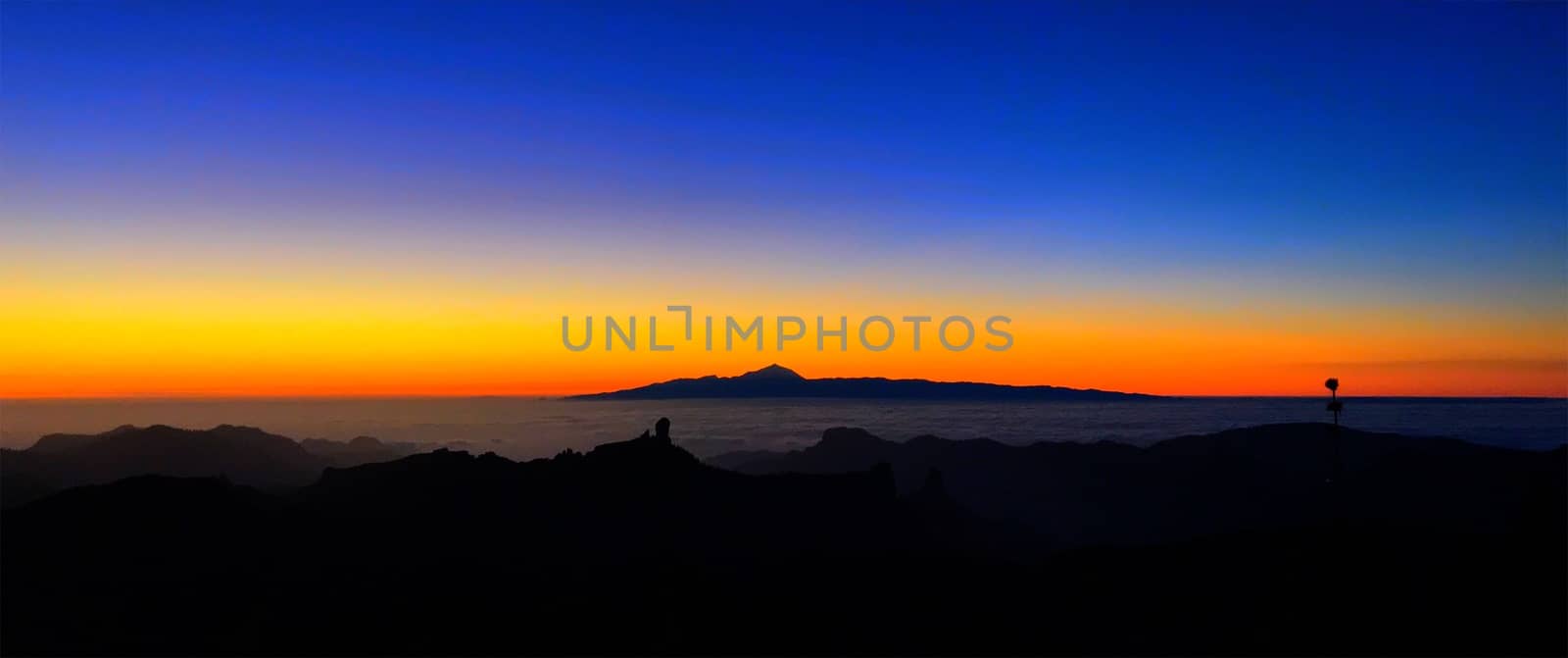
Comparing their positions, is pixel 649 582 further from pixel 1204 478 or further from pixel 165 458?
pixel 1204 478

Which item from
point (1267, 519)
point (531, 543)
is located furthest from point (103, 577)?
point (1267, 519)

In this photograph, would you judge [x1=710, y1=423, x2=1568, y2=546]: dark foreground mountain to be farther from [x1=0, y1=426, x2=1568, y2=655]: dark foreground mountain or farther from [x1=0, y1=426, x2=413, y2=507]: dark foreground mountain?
[x1=0, y1=426, x2=413, y2=507]: dark foreground mountain

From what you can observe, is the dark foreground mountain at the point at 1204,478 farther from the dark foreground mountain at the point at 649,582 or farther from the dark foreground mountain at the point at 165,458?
the dark foreground mountain at the point at 165,458

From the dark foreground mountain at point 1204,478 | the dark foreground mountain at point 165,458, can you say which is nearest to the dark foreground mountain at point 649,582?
the dark foreground mountain at point 1204,478

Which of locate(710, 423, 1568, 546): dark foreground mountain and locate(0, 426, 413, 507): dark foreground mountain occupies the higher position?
locate(0, 426, 413, 507): dark foreground mountain

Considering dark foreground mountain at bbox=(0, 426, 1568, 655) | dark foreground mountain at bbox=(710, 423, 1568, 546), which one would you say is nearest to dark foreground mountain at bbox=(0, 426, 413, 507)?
dark foreground mountain at bbox=(0, 426, 1568, 655)

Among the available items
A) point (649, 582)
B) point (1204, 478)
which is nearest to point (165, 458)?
point (649, 582)

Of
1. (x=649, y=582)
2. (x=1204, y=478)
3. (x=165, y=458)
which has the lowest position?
(x=1204, y=478)

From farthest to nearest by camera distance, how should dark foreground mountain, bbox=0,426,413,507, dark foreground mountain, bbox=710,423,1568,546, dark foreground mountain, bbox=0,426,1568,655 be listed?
dark foreground mountain, bbox=0,426,413,507 → dark foreground mountain, bbox=710,423,1568,546 → dark foreground mountain, bbox=0,426,1568,655
